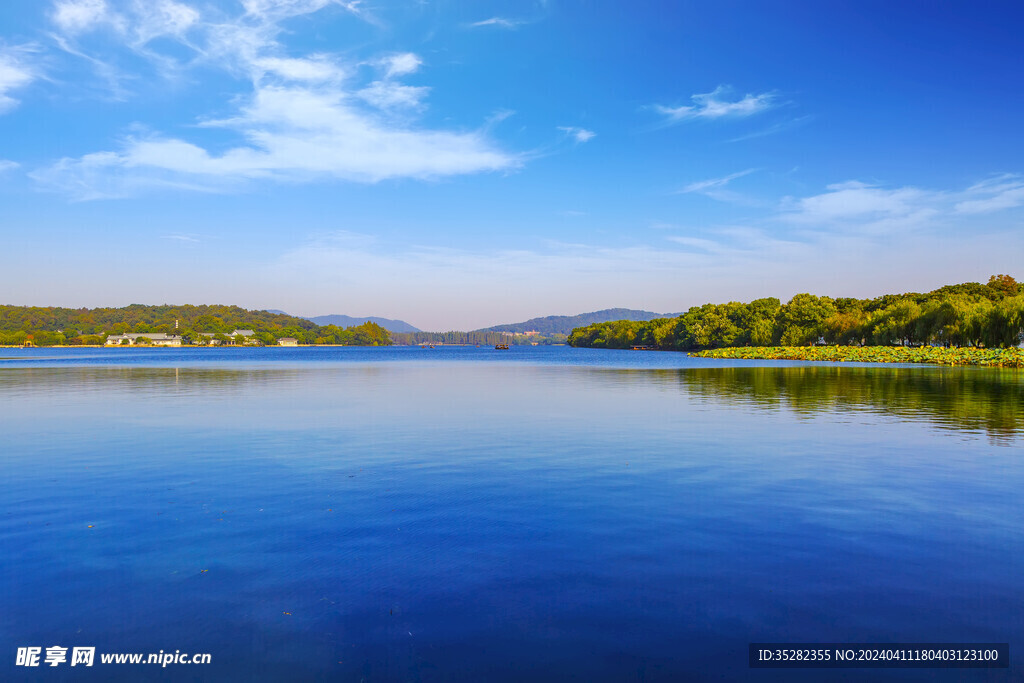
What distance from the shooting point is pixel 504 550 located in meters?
10.3

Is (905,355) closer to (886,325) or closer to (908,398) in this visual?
(886,325)

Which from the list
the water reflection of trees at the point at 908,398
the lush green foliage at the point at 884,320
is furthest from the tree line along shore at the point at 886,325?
the water reflection of trees at the point at 908,398

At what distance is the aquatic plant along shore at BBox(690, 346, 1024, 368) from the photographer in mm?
80750

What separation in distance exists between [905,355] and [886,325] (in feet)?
82.3

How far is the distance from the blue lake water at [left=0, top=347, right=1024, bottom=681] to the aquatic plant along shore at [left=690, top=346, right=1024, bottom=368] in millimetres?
71160

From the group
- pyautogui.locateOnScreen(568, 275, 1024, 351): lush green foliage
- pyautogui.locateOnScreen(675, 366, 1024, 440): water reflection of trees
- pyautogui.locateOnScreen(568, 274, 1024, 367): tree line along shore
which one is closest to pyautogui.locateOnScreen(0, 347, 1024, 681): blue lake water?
pyautogui.locateOnScreen(675, 366, 1024, 440): water reflection of trees

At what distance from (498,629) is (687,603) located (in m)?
2.48

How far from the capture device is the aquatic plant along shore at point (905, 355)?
8075 centimetres

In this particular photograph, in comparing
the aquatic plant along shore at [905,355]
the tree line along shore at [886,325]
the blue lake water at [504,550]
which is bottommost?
the blue lake water at [504,550]

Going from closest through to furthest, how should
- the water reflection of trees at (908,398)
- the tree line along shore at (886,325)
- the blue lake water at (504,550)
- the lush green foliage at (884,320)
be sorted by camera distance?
1. the blue lake water at (504,550)
2. the water reflection of trees at (908,398)
3. the tree line along shore at (886,325)
4. the lush green foliage at (884,320)

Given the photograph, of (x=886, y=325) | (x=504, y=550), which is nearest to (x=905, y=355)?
(x=886, y=325)

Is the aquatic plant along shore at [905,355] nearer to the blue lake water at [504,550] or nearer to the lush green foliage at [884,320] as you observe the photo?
the lush green foliage at [884,320]

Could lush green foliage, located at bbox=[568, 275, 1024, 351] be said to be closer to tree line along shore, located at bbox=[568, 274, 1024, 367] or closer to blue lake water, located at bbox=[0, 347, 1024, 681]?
tree line along shore, located at bbox=[568, 274, 1024, 367]

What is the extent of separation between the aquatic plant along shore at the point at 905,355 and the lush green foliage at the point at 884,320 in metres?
3.25
